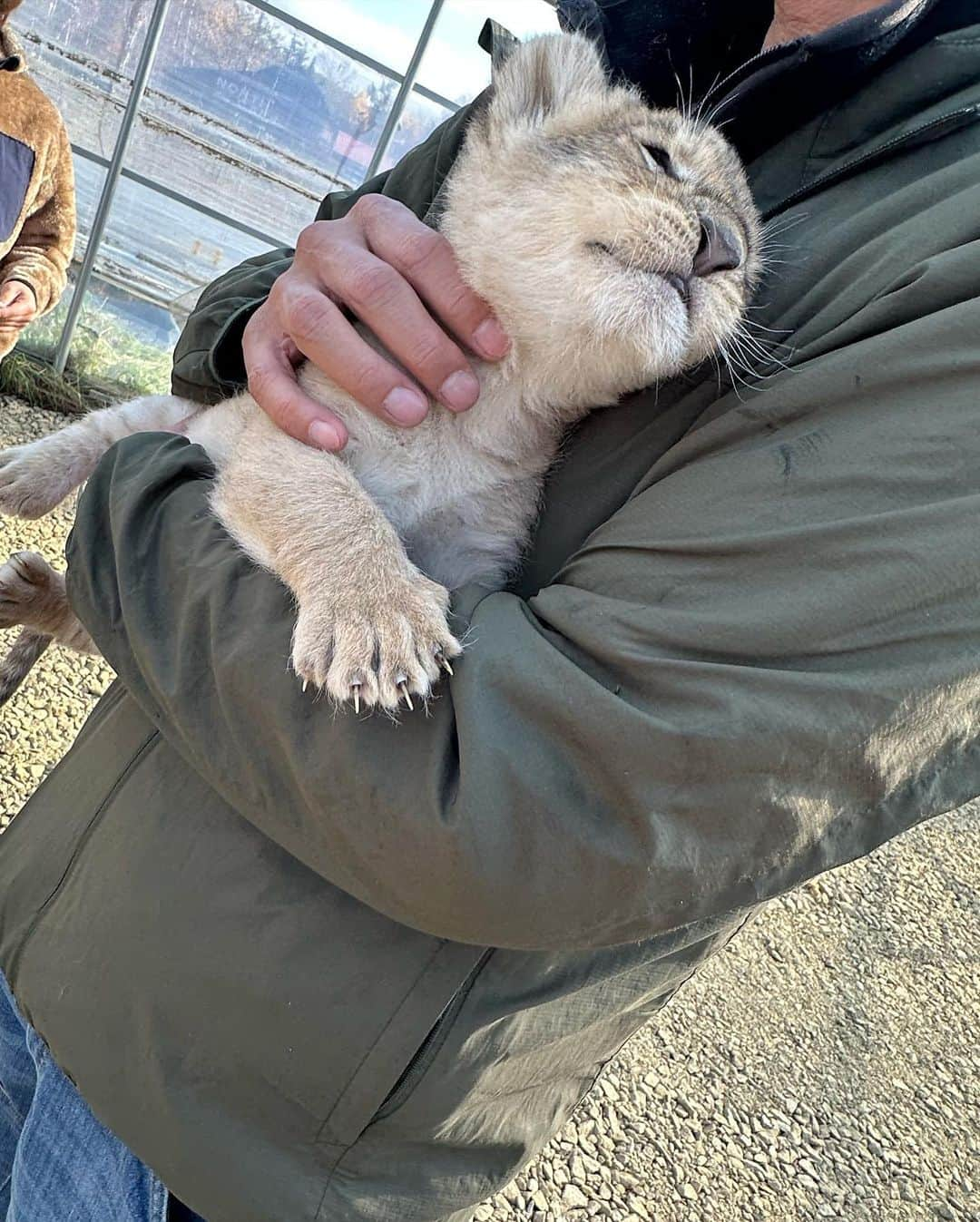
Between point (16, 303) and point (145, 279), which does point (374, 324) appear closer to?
point (16, 303)

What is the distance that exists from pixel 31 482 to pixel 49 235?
331cm

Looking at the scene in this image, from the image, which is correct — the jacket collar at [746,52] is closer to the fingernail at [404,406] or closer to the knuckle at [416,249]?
the knuckle at [416,249]

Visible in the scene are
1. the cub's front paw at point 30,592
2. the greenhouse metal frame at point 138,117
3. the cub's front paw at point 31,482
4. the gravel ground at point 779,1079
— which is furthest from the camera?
the greenhouse metal frame at point 138,117

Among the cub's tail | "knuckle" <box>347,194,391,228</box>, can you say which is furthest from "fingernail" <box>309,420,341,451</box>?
the cub's tail

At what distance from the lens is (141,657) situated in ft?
5.13

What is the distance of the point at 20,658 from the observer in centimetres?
336

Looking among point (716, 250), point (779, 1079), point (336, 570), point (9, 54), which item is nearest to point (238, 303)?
point (336, 570)

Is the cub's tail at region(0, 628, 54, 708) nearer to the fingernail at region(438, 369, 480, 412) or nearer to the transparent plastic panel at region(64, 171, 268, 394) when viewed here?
the fingernail at region(438, 369, 480, 412)

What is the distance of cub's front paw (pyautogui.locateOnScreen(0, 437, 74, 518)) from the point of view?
3068 mm

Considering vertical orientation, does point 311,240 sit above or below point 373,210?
below

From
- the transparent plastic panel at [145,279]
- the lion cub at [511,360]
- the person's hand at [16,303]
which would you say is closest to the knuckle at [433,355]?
the lion cub at [511,360]

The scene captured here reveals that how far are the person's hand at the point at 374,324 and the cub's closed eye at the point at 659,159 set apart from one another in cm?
51

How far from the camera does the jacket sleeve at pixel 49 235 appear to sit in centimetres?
541

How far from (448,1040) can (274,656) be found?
62 cm
